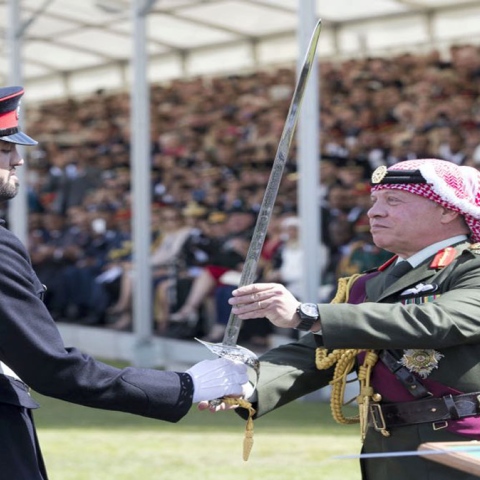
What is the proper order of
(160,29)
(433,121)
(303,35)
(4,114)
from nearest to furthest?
(4,114) < (303,35) < (433,121) < (160,29)

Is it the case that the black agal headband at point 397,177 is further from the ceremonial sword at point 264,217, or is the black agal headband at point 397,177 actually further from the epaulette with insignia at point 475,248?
the ceremonial sword at point 264,217

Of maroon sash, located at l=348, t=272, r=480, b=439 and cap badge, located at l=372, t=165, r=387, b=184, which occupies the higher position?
cap badge, located at l=372, t=165, r=387, b=184

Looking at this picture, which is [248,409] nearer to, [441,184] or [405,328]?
[405,328]

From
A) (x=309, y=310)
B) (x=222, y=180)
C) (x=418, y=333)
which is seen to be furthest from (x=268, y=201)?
(x=222, y=180)

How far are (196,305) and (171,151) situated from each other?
3865 mm

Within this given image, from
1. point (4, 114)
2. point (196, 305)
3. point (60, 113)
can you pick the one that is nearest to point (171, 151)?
point (196, 305)

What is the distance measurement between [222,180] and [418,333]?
10.5m

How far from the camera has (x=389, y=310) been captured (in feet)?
12.3

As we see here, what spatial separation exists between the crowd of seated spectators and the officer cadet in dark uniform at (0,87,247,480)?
6705 millimetres

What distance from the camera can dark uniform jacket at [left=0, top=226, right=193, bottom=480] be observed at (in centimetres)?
355

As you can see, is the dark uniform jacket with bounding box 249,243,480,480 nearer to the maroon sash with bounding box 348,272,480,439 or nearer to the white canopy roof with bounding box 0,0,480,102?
the maroon sash with bounding box 348,272,480,439

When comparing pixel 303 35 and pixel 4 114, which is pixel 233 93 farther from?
pixel 4 114

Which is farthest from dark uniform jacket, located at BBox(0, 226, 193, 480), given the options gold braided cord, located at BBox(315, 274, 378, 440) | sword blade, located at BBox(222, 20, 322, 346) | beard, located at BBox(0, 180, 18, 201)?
gold braided cord, located at BBox(315, 274, 378, 440)

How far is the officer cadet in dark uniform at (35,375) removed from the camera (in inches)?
140
